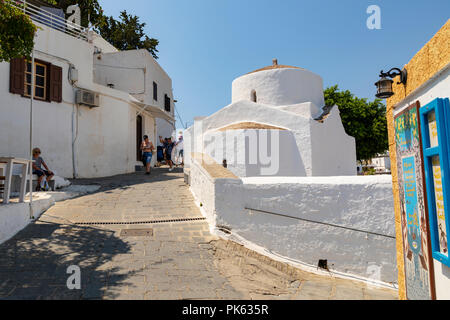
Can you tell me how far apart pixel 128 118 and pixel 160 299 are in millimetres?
11432

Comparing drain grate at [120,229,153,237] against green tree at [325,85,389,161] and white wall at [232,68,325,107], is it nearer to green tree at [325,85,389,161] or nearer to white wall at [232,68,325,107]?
white wall at [232,68,325,107]

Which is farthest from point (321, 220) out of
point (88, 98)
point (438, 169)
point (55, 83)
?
point (55, 83)

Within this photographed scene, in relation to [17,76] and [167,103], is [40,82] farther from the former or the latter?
[167,103]

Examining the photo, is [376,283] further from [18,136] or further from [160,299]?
[18,136]

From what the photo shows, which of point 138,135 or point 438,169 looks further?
point 138,135

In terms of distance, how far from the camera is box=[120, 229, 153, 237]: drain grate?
5.42 metres

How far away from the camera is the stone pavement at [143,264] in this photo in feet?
11.9

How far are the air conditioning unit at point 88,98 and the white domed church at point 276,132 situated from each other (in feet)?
13.7

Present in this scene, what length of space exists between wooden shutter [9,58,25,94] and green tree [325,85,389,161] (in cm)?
2126

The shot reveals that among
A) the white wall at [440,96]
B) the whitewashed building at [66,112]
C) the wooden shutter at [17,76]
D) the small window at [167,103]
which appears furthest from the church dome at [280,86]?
the white wall at [440,96]

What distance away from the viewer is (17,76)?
9766mm

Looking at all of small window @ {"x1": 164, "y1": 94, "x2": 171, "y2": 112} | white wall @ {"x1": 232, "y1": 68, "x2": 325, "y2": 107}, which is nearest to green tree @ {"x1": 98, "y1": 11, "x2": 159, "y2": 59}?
small window @ {"x1": 164, "y1": 94, "x2": 171, "y2": 112}

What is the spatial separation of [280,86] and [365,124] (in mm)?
12350

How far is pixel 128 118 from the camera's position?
13719 mm
